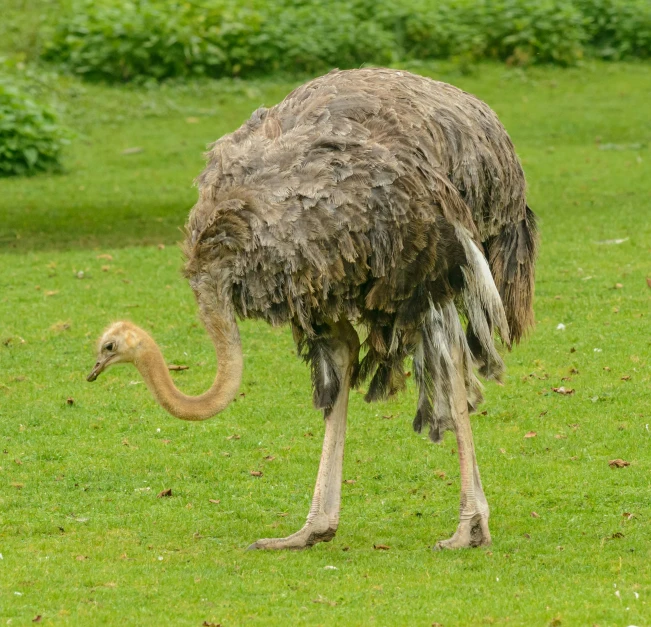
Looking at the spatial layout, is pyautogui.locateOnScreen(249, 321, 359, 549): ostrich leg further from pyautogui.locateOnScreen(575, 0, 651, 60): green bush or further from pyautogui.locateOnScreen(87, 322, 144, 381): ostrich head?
pyautogui.locateOnScreen(575, 0, 651, 60): green bush

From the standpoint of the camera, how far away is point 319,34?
79.3 feet

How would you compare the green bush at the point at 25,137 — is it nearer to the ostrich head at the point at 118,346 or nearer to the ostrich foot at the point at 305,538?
the ostrich head at the point at 118,346

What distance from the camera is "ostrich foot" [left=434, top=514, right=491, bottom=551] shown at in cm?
715

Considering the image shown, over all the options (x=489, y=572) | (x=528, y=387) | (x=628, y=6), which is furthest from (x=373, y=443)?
(x=628, y=6)

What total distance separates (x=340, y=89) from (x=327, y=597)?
2701mm

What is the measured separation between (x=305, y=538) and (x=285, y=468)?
55.4 inches

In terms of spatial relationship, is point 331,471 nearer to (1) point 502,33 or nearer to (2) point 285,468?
(2) point 285,468

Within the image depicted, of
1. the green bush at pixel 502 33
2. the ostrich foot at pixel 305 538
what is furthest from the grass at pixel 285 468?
the green bush at pixel 502 33

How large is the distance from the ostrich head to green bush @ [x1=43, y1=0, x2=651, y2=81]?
55.6 ft

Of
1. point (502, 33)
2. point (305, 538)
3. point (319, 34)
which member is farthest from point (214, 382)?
point (502, 33)

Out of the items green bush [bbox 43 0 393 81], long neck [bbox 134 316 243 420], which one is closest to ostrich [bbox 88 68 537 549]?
long neck [bbox 134 316 243 420]

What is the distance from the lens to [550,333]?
11305mm

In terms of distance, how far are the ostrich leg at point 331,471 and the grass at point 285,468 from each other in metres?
0.13

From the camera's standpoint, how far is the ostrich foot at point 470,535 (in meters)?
7.15
